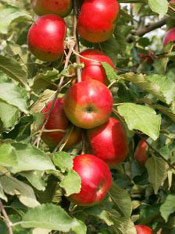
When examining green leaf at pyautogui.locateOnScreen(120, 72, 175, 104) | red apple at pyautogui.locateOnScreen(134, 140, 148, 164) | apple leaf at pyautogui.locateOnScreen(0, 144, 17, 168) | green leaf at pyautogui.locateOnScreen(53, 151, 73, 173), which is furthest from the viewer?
red apple at pyautogui.locateOnScreen(134, 140, 148, 164)

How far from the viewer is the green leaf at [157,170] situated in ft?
5.27

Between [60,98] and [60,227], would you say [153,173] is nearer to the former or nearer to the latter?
[60,98]

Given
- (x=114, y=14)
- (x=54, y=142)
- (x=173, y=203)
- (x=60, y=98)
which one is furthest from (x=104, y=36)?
(x=173, y=203)

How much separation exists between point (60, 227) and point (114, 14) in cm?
76

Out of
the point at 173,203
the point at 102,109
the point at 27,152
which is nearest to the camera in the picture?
the point at 27,152

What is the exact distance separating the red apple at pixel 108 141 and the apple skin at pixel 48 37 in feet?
0.88

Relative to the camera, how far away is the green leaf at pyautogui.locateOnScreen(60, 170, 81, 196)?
1177 mm

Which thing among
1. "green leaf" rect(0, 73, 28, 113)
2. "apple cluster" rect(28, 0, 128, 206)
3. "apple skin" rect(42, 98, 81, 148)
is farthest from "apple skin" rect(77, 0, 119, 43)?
"green leaf" rect(0, 73, 28, 113)

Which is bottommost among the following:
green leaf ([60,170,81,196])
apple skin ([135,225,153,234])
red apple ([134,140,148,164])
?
apple skin ([135,225,153,234])

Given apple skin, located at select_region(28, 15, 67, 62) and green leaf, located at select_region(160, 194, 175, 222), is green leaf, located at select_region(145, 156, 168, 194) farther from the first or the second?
apple skin, located at select_region(28, 15, 67, 62)

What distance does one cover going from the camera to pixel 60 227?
38.7 inches

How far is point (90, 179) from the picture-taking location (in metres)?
1.27

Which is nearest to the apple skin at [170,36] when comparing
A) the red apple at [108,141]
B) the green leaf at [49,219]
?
the red apple at [108,141]

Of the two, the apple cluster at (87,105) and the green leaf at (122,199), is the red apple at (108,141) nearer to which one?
the apple cluster at (87,105)
